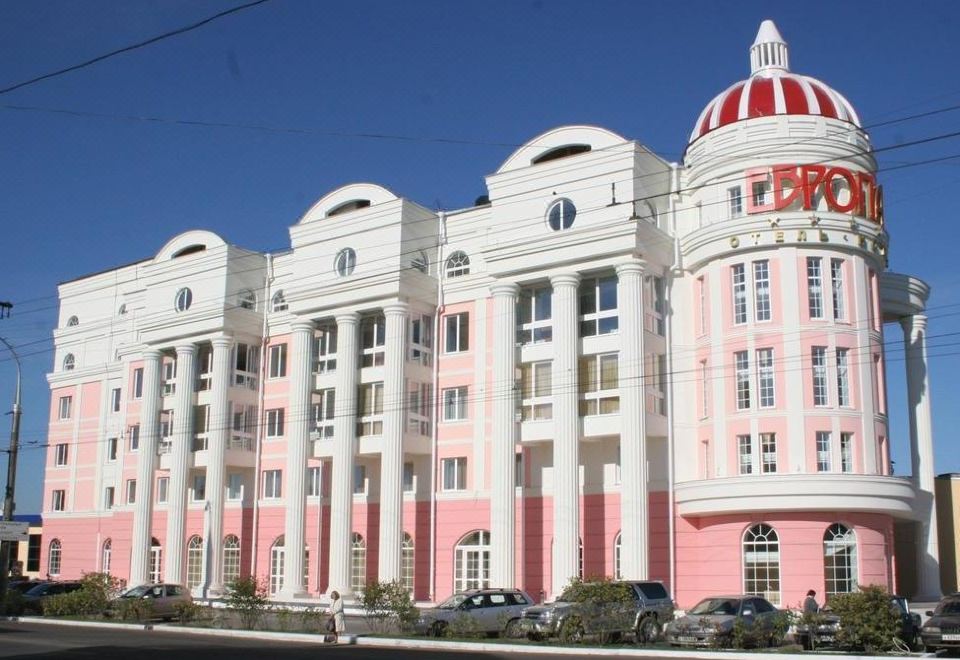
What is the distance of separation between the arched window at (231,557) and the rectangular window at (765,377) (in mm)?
29169

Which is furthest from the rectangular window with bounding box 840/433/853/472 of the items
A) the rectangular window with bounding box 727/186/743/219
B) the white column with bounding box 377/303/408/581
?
the white column with bounding box 377/303/408/581

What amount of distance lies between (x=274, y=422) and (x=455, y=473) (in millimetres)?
12195

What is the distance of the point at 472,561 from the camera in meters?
48.4

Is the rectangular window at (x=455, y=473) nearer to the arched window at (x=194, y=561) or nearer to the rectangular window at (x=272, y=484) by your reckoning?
the rectangular window at (x=272, y=484)

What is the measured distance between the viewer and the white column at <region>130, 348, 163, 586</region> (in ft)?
190

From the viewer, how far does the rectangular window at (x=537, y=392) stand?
46.0 metres

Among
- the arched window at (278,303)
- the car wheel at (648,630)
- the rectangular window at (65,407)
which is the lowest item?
the car wheel at (648,630)

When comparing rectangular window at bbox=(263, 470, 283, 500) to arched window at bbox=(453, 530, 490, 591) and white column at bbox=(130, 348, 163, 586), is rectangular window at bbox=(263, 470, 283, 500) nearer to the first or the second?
white column at bbox=(130, 348, 163, 586)

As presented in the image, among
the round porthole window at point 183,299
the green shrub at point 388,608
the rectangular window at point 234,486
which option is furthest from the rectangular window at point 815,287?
the round porthole window at point 183,299

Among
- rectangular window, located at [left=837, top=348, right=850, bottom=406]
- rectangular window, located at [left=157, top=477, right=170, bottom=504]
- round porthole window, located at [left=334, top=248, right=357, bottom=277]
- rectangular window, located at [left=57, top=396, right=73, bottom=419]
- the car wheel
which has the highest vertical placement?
round porthole window, located at [left=334, top=248, right=357, bottom=277]

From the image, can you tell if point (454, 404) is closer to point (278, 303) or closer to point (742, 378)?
point (278, 303)

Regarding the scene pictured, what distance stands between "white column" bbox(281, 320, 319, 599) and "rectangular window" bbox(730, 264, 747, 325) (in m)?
20.9

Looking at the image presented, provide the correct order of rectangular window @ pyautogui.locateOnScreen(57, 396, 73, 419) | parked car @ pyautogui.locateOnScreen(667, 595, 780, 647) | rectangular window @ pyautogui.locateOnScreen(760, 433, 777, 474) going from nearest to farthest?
1. parked car @ pyautogui.locateOnScreen(667, 595, 780, 647)
2. rectangular window @ pyautogui.locateOnScreen(760, 433, 777, 474)
3. rectangular window @ pyautogui.locateOnScreen(57, 396, 73, 419)

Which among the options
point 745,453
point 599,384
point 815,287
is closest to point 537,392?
point 599,384
